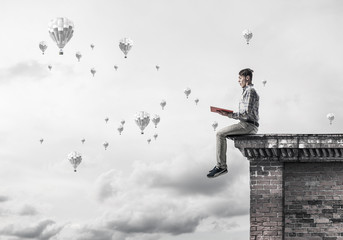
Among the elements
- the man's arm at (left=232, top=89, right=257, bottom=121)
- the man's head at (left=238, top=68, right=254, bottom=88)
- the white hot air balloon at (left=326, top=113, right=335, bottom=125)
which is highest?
the white hot air balloon at (left=326, top=113, right=335, bottom=125)

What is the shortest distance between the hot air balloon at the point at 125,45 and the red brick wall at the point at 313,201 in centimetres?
1805

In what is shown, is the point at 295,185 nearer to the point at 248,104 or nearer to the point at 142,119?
the point at 248,104

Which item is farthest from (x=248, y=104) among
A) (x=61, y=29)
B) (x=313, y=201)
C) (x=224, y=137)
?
(x=61, y=29)

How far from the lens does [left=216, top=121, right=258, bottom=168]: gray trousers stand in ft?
46.2

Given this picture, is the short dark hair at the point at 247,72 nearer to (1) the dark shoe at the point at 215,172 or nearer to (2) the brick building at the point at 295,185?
(2) the brick building at the point at 295,185

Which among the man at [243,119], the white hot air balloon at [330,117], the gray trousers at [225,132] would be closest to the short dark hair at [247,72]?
the man at [243,119]

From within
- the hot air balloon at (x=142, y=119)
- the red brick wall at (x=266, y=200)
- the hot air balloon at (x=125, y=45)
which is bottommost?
the red brick wall at (x=266, y=200)

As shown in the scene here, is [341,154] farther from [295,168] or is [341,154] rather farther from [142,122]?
[142,122]

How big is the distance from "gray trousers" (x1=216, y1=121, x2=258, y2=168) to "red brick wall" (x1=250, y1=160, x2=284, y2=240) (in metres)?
0.78

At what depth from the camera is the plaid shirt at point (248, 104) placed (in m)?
13.7

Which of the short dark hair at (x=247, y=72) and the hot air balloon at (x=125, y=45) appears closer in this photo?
the short dark hair at (x=247, y=72)

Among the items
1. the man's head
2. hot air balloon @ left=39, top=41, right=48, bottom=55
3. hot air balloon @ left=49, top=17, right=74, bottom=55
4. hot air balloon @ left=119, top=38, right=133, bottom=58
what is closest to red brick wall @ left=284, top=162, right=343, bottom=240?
the man's head

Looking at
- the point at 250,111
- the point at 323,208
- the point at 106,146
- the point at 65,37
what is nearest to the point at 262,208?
the point at 323,208

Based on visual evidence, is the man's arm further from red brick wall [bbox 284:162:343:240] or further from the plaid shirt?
red brick wall [bbox 284:162:343:240]
